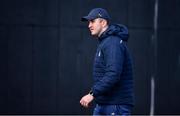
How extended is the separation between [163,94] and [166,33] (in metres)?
1.10

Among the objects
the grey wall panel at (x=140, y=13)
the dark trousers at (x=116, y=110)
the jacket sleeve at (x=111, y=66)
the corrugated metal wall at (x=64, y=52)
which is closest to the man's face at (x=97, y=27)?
the jacket sleeve at (x=111, y=66)

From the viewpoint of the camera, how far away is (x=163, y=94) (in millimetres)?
11258

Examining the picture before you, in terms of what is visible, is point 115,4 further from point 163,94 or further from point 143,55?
point 163,94

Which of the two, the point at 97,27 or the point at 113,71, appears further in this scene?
the point at 97,27

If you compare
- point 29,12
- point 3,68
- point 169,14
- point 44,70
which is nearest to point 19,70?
point 3,68

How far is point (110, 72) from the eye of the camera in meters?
6.32

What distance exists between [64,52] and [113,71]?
4716 millimetres

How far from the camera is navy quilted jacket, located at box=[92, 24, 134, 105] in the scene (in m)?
6.34

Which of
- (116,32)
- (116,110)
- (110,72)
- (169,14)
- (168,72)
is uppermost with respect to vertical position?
(169,14)

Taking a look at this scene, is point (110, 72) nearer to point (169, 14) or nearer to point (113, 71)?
point (113, 71)

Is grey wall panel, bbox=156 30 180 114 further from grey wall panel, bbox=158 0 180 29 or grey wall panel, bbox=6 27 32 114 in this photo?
grey wall panel, bbox=6 27 32 114

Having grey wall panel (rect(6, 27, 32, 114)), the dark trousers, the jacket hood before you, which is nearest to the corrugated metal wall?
grey wall panel (rect(6, 27, 32, 114))

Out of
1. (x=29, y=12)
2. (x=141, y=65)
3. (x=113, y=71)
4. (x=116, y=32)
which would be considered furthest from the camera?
(x=141, y=65)

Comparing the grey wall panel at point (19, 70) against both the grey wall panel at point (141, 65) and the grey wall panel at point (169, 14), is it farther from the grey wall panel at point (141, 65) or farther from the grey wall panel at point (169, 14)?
the grey wall panel at point (169, 14)
